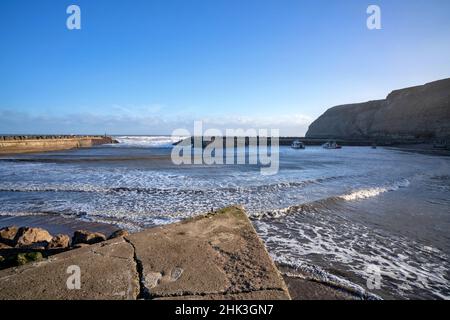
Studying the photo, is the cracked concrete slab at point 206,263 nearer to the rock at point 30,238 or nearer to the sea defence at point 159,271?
the sea defence at point 159,271

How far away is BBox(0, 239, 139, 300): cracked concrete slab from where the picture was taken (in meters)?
2.54

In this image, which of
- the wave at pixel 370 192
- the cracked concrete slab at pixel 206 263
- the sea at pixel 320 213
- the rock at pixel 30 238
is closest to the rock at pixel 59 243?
the rock at pixel 30 238

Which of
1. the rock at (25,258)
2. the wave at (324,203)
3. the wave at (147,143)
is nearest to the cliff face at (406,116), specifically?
the wave at (324,203)

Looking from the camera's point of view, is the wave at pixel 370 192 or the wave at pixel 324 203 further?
the wave at pixel 370 192

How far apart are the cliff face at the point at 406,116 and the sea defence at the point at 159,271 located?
73.2 meters

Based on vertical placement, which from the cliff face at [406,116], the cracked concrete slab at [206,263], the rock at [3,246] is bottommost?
the rock at [3,246]

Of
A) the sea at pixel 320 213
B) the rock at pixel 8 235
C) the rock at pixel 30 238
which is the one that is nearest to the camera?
the sea at pixel 320 213

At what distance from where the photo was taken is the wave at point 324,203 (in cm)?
809

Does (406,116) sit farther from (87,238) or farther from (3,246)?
(3,246)

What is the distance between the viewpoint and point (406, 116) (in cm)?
7594

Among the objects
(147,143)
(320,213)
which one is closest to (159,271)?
(320,213)

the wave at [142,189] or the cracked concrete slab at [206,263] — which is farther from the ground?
the cracked concrete slab at [206,263]

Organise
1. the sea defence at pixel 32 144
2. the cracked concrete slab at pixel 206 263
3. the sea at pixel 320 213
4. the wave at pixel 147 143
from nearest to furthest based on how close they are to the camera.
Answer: the cracked concrete slab at pixel 206 263, the sea at pixel 320 213, the sea defence at pixel 32 144, the wave at pixel 147 143
